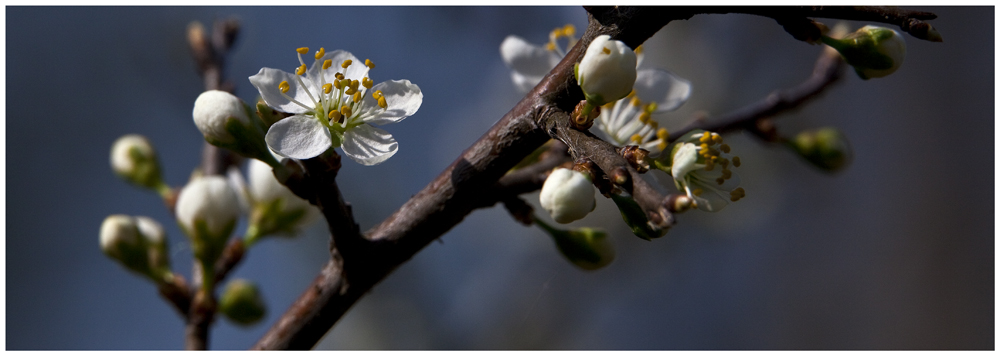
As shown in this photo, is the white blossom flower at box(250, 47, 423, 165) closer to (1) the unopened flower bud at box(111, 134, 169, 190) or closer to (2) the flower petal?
(2) the flower petal

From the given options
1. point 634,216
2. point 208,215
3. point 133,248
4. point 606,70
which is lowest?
point 133,248

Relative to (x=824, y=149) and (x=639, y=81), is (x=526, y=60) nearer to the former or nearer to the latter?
(x=639, y=81)

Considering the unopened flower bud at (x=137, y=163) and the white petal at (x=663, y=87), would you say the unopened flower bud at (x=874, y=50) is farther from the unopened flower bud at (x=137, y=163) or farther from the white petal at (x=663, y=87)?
the unopened flower bud at (x=137, y=163)

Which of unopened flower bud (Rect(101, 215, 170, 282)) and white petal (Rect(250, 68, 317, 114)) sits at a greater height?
white petal (Rect(250, 68, 317, 114))

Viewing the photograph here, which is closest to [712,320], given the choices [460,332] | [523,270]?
[523,270]

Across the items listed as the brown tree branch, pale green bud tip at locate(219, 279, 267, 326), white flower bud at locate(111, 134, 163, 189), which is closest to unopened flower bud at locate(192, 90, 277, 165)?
the brown tree branch

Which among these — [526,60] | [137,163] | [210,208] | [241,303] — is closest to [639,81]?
[526,60]
